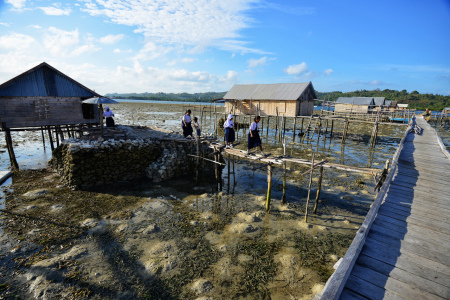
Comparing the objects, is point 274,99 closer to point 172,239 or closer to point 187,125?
point 187,125

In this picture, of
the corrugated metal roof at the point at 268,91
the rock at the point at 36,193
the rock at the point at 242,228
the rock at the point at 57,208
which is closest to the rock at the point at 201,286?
the rock at the point at 242,228

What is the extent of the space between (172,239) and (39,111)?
1414 cm

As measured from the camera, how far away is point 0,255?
7070mm

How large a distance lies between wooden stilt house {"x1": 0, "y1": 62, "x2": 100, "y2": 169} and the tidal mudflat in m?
3.89

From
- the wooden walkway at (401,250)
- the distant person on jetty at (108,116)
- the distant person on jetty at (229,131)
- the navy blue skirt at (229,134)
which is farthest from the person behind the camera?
the distant person on jetty at (108,116)

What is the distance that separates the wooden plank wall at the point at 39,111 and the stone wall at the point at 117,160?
3048 millimetres

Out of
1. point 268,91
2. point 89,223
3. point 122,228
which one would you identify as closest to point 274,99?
point 268,91

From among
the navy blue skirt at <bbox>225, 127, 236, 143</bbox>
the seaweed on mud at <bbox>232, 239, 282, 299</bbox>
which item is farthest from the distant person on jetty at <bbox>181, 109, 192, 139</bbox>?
the seaweed on mud at <bbox>232, 239, 282, 299</bbox>

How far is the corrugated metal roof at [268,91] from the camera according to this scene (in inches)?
1029

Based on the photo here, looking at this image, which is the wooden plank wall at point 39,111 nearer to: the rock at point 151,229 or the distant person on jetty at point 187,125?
the distant person on jetty at point 187,125

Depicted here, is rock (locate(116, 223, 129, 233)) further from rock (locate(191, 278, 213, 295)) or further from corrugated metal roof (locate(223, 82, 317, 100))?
corrugated metal roof (locate(223, 82, 317, 100))

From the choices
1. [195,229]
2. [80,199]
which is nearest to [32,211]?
[80,199]

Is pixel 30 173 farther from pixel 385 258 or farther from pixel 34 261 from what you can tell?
pixel 385 258

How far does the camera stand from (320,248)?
7641 mm
